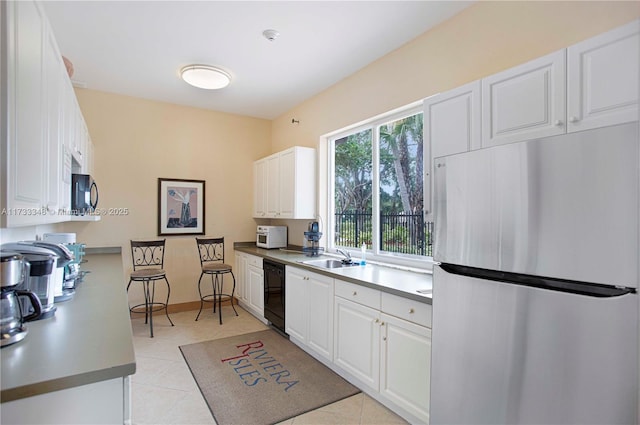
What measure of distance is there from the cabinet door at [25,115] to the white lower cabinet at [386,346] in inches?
76.6

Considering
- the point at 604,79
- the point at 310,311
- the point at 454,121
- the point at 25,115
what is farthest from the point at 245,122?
the point at 604,79

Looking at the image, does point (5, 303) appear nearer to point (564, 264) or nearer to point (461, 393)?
point (461, 393)

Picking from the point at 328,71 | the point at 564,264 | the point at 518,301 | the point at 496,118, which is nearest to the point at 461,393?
the point at 518,301

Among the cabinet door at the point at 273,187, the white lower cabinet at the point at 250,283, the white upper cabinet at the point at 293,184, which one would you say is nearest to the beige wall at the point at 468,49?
the white upper cabinet at the point at 293,184

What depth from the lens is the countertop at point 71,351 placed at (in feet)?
3.06

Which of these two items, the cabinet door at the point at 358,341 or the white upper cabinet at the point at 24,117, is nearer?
the white upper cabinet at the point at 24,117

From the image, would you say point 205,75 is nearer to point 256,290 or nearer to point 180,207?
point 180,207

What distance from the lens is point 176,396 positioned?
2473 mm

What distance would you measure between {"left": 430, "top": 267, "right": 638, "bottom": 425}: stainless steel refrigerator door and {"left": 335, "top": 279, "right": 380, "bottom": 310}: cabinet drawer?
663mm

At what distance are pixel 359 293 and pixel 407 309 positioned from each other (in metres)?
0.48

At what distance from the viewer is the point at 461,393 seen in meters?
1.54

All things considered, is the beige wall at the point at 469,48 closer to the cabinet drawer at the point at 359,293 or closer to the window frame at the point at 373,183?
the window frame at the point at 373,183

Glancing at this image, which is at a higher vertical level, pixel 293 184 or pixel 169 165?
pixel 169 165

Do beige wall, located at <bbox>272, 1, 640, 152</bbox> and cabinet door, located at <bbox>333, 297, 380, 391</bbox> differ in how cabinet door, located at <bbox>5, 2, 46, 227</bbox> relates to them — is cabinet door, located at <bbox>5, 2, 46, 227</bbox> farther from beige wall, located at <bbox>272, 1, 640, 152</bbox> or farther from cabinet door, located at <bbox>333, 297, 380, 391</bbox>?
beige wall, located at <bbox>272, 1, 640, 152</bbox>
